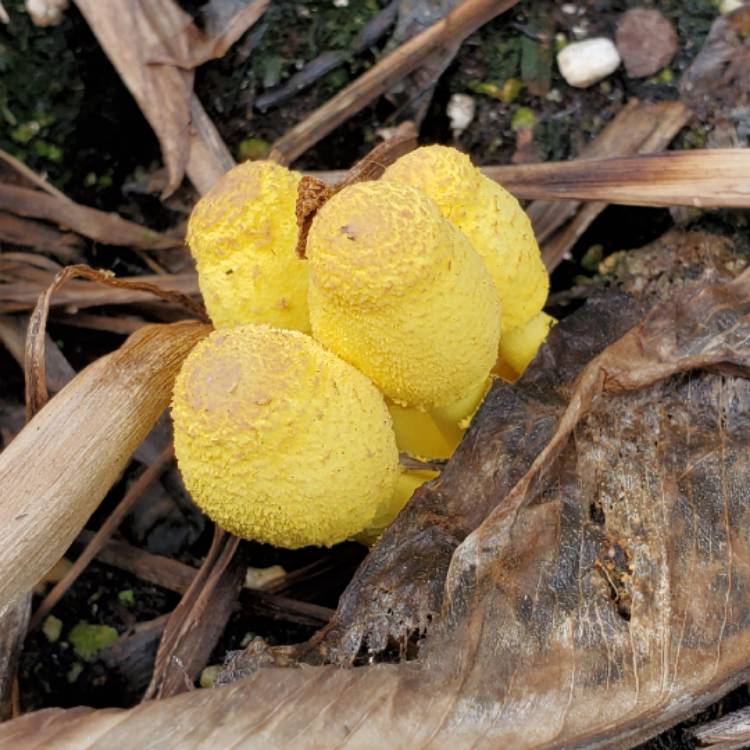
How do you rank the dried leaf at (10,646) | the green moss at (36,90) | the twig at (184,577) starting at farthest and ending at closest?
the green moss at (36,90)
the twig at (184,577)
the dried leaf at (10,646)

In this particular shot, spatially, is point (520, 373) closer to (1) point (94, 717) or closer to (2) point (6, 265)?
(1) point (94, 717)

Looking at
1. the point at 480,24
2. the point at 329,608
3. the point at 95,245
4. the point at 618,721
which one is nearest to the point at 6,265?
the point at 95,245

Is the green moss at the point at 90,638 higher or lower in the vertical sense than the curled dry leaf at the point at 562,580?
lower

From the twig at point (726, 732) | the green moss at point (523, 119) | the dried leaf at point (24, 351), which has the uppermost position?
the dried leaf at point (24, 351)

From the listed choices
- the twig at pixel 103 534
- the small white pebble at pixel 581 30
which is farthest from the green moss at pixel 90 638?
the small white pebble at pixel 581 30

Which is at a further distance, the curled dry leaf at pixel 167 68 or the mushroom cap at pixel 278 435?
the curled dry leaf at pixel 167 68

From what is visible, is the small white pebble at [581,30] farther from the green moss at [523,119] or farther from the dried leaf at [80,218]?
the dried leaf at [80,218]

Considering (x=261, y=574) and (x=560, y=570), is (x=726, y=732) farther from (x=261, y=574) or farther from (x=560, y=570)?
(x=261, y=574)

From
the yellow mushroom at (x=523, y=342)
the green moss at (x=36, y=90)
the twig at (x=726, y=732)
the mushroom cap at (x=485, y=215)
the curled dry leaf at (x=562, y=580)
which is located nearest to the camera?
the curled dry leaf at (x=562, y=580)
